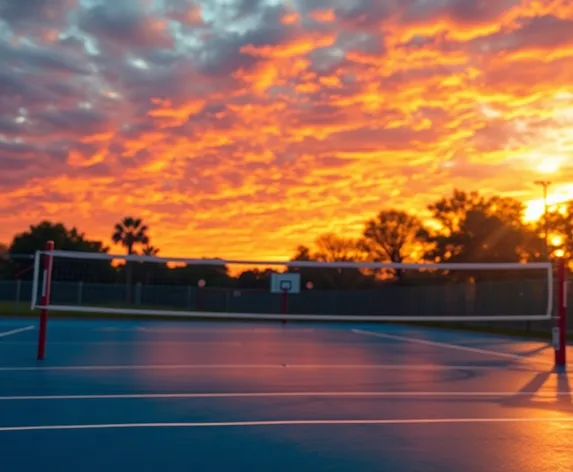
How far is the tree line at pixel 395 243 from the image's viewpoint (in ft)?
226

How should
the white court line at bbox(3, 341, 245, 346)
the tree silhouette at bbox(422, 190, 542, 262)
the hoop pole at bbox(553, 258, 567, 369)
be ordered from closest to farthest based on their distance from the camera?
the hoop pole at bbox(553, 258, 567, 369) → the white court line at bbox(3, 341, 245, 346) → the tree silhouette at bbox(422, 190, 542, 262)

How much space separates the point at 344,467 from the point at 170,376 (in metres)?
6.50

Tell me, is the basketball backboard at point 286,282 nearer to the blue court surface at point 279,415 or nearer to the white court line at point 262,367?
the blue court surface at point 279,415

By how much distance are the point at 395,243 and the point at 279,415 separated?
89660mm

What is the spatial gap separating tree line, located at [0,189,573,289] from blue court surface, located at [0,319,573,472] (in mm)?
39578

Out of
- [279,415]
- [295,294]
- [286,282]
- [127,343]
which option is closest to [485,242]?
[295,294]

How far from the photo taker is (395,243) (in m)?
96.5

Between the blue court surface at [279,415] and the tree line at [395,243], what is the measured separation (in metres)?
39.6

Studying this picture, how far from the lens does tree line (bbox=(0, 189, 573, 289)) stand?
226ft

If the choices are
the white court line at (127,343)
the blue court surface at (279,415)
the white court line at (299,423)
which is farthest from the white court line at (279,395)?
the white court line at (127,343)

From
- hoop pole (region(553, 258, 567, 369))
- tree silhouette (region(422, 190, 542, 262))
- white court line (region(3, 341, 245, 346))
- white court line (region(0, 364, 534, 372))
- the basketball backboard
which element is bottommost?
white court line (region(3, 341, 245, 346))

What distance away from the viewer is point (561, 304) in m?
14.6

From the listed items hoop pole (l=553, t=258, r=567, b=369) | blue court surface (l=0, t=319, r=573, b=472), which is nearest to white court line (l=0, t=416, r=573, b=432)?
blue court surface (l=0, t=319, r=573, b=472)

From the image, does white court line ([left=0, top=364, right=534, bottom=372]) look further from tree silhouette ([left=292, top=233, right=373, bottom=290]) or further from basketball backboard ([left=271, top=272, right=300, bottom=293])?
tree silhouette ([left=292, top=233, right=373, bottom=290])
